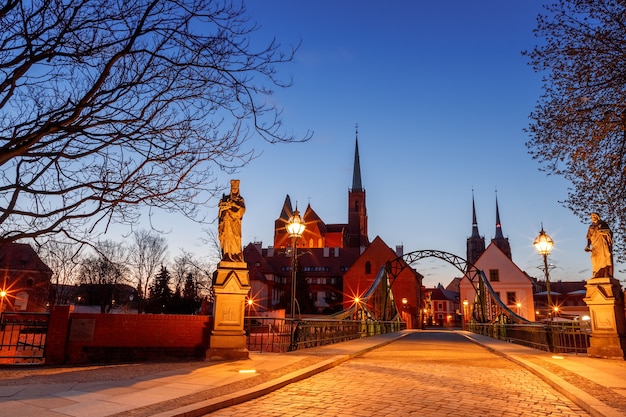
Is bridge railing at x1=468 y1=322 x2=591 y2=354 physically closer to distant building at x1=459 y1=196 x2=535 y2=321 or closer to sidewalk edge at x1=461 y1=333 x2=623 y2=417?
sidewalk edge at x1=461 y1=333 x2=623 y2=417

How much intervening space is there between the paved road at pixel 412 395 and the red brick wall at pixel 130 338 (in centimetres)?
358

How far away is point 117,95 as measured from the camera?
7.27 metres

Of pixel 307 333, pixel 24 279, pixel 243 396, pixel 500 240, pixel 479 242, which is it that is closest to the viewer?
pixel 243 396

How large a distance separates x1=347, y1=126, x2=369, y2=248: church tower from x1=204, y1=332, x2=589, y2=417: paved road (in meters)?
85.1

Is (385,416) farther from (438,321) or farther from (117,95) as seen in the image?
(438,321)

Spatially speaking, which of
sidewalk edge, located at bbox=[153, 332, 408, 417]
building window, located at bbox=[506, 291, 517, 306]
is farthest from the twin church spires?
sidewalk edge, located at bbox=[153, 332, 408, 417]

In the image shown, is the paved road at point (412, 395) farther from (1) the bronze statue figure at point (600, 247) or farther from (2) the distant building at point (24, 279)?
(2) the distant building at point (24, 279)

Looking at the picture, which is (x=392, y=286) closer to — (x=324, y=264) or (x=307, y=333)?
(x=324, y=264)

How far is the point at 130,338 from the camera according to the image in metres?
10.7

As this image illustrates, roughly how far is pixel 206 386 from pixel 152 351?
14.7ft

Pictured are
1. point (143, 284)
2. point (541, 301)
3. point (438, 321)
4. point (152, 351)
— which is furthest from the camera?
point (438, 321)

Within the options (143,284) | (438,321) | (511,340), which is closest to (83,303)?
(143,284)

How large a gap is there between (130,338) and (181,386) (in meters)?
4.53

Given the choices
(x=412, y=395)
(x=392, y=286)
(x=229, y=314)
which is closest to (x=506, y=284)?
(x=392, y=286)
